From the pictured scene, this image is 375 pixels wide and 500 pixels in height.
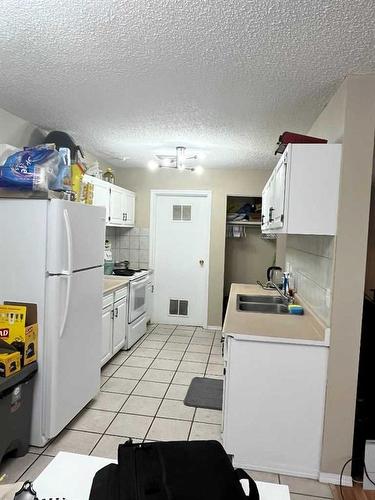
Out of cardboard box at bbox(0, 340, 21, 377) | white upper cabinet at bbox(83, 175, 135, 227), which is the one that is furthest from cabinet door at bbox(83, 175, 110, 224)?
cardboard box at bbox(0, 340, 21, 377)

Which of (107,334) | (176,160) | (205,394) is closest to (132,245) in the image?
(176,160)

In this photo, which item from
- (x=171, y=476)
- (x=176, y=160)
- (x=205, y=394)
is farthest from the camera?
(x=176, y=160)

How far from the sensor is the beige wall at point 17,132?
279 centimetres

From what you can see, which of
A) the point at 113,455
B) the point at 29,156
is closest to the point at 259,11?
the point at 29,156

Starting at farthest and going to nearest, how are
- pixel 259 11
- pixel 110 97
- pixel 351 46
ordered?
pixel 110 97 < pixel 351 46 < pixel 259 11

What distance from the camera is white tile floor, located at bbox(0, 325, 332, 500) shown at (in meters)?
2.11

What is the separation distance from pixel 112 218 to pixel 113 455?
108 inches

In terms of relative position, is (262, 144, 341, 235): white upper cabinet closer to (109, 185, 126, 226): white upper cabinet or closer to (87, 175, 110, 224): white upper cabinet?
(87, 175, 110, 224): white upper cabinet

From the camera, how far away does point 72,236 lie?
7.62 feet

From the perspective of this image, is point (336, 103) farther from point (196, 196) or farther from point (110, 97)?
point (196, 196)

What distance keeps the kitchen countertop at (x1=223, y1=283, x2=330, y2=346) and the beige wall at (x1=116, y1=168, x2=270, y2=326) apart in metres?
2.34

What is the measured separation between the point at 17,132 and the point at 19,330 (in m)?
1.76

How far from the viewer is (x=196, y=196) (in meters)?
5.20

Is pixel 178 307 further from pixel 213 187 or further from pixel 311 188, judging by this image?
pixel 311 188
